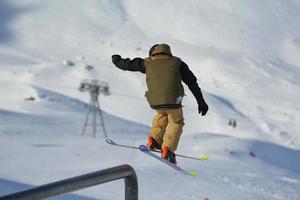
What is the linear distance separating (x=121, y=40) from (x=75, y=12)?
1817 centimetres

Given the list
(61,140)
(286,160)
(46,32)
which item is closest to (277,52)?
(46,32)

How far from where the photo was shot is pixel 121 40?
87.8m

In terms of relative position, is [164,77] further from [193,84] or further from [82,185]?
[82,185]

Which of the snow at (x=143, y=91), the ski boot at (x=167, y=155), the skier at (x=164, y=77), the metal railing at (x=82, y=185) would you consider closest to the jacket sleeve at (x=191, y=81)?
the skier at (x=164, y=77)

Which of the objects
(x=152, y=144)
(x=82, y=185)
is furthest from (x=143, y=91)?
(x=82, y=185)

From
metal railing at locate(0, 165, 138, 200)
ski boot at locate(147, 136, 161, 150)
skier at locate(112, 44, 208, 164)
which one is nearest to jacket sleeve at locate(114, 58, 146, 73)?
skier at locate(112, 44, 208, 164)

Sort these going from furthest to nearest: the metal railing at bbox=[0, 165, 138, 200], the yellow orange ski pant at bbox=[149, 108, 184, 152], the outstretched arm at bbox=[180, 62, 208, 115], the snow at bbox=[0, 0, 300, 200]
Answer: the snow at bbox=[0, 0, 300, 200]
the yellow orange ski pant at bbox=[149, 108, 184, 152]
the outstretched arm at bbox=[180, 62, 208, 115]
the metal railing at bbox=[0, 165, 138, 200]

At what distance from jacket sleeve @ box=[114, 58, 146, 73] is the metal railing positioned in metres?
1.23

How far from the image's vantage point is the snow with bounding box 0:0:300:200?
22.8 metres

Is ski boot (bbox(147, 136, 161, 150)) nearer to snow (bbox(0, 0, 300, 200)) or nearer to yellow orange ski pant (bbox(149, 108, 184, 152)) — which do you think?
yellow orange ski pant (bbox(149, 108, 184, 152))

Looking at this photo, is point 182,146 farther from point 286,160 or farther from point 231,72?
point 231,72

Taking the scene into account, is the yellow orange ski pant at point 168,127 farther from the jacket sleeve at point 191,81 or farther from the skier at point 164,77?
the jacket sleeve at point 191,81

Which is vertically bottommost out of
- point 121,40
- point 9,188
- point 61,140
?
point 9,188

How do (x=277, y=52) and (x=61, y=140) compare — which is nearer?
(x=61, y=140)
